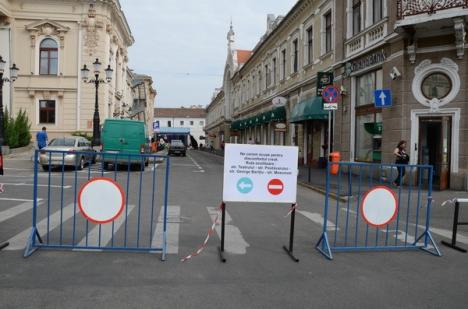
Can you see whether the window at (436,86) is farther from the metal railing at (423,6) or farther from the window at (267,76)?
the window at (267,76)

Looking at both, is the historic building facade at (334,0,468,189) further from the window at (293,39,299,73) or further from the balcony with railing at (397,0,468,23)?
the window at (293,39,299,73)

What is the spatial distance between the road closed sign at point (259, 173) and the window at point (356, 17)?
15.2 meters

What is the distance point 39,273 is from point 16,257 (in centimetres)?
83

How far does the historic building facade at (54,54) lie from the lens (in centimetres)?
3816

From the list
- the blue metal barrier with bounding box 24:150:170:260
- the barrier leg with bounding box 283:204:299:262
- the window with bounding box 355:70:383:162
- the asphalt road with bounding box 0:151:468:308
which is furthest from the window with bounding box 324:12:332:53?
the barrier leg with bounding box 283:204:299:262

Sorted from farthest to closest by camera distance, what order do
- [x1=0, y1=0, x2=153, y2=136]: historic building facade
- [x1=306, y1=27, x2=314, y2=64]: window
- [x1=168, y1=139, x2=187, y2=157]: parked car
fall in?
[x1=168, y1=139, x2=187, y2=157]: parked car < [x1=0, y1=0, x2=153, y2=136]: historic building facade < [x1=306, y1=27, x2=314, y2=64]: window

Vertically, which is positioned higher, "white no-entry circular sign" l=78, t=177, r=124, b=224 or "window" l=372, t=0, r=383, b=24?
"window" l=372, t=0, r=383, b=24

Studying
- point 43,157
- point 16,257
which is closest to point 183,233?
point 16,257

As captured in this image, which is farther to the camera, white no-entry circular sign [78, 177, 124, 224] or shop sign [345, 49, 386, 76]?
shop sign [345, 49, 386, 76]

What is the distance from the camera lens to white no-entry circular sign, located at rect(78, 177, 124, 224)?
19.7ft

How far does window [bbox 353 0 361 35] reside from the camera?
19.8 metres

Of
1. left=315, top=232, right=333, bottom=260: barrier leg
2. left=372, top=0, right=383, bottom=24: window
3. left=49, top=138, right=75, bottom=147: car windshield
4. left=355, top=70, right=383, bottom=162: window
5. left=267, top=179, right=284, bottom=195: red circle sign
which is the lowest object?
left=315, top=232, right=333, bottom=260: barrier leg

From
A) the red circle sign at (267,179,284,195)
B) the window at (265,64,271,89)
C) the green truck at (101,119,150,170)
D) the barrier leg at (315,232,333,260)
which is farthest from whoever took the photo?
the window at (265,64,271,89)

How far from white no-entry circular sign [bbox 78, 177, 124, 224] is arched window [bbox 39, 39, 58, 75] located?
1431 inches
